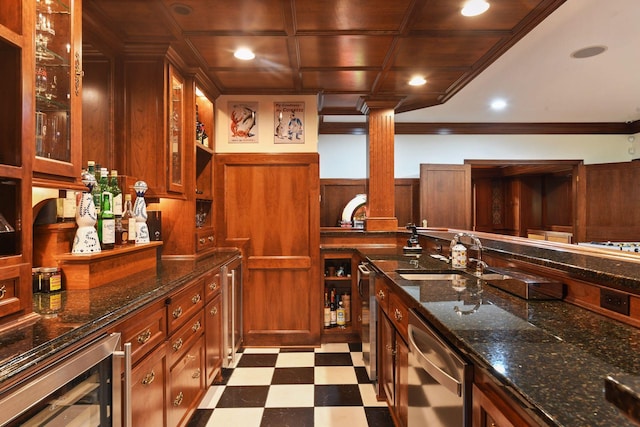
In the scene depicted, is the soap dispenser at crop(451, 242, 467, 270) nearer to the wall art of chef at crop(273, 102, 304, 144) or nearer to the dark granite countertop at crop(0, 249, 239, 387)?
the dark granite countertop at crop(0, 249, 239, 387)

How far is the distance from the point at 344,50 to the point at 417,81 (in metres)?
0.94

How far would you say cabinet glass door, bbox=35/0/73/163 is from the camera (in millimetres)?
1314

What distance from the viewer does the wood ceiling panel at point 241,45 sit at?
2.28 metres

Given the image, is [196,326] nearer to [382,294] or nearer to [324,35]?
[382,294]

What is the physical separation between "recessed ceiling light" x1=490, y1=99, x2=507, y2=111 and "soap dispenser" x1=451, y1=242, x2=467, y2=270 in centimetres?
265

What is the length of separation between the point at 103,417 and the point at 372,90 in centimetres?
305

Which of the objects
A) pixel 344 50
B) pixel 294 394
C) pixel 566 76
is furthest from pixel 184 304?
pixel 566 76

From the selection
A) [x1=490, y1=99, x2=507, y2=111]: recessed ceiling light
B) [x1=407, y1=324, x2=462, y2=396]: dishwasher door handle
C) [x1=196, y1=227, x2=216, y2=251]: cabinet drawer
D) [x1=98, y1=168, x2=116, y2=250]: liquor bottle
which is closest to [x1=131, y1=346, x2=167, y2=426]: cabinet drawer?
[x1=98, y1=168, x2=116, y2=250]: liquor bottle

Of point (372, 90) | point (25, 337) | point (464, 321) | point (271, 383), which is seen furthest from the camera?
point (372, 90)

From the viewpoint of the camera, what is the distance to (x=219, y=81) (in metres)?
3.01

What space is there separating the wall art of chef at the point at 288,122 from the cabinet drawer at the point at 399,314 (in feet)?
6.23

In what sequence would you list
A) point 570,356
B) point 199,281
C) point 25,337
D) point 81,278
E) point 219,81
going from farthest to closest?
point 219,81 < point 199,281 < point 81,278 < point 25,337 < point 570,356

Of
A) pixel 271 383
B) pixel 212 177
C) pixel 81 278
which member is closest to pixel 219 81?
pixel 212 177

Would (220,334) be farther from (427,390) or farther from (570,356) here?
(570,356)
